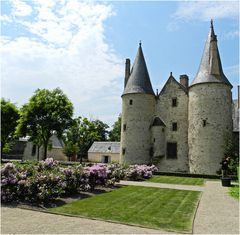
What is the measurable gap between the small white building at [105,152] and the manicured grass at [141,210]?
124 feet

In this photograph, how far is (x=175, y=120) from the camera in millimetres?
32750

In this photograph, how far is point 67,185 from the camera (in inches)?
480

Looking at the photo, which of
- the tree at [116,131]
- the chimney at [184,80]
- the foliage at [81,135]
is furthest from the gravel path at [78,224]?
the tree at [116,131]

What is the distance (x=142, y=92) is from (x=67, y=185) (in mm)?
22163

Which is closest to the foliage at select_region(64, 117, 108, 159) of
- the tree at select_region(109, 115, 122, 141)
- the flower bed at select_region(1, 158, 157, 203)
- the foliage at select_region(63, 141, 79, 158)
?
the foliage at select_region(63, 141, 79, 158)

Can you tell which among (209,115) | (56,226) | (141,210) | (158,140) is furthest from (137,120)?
(56,226)

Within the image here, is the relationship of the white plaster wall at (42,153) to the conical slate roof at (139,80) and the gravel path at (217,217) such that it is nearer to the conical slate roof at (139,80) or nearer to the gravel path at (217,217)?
the conical slate roof at (139,80)

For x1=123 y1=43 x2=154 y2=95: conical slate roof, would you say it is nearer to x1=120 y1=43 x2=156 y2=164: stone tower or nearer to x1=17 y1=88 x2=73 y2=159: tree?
x1=120 y1=43 x2=156 y2=164: stone tower

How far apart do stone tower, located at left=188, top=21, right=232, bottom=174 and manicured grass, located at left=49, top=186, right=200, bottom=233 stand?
55.3 feet

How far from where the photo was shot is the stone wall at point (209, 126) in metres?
28.1

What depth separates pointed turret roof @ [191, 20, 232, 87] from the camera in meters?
29.2

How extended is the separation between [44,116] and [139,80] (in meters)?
12.5

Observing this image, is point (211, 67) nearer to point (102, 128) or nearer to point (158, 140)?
point (158, 140)

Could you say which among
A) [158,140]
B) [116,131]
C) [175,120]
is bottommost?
[158,140]
